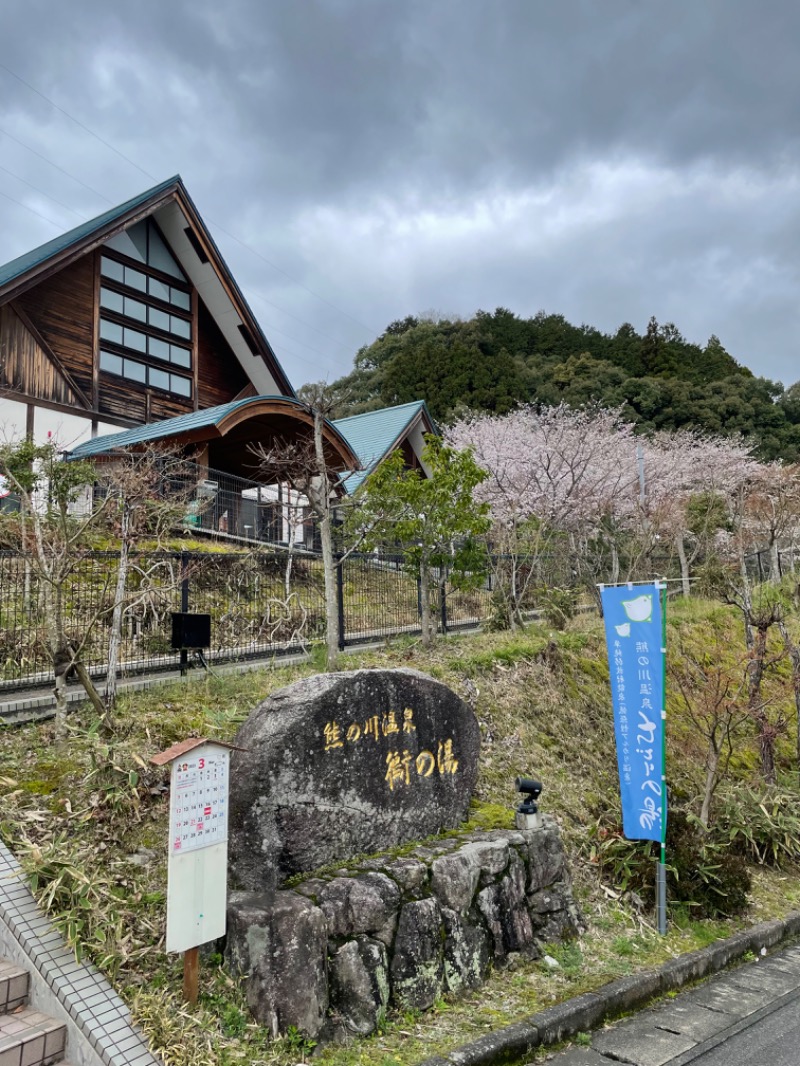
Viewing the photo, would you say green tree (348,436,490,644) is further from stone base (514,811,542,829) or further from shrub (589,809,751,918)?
stone base (514,811,542,829)

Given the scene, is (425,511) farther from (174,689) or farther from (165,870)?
(165,870)

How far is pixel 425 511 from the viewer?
9609mm

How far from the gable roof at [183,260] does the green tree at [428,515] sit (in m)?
10.6

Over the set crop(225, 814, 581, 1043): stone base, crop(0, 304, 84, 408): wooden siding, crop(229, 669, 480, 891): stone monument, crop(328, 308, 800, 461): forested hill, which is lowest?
crop(225, 814, 581, 1043): stone base

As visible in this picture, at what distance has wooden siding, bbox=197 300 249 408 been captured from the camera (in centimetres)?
2038

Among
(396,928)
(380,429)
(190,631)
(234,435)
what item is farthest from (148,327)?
(396,928)

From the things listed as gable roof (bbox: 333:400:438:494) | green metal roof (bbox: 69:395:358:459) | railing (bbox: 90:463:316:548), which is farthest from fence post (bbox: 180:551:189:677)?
gable roof (bbox: 333:400:438:494)

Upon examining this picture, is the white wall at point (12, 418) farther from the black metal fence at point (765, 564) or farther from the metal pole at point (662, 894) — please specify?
the black metal fence at point (765, 564)

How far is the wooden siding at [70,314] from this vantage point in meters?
16.3

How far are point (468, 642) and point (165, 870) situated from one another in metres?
6.49

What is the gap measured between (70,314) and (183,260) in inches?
171

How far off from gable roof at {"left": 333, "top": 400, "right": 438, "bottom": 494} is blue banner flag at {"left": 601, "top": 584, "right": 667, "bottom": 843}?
15.5 metres

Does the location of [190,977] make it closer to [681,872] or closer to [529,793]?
[529,793]

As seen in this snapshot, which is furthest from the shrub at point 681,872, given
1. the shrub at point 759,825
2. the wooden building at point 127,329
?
the wooden building at point 127,329
